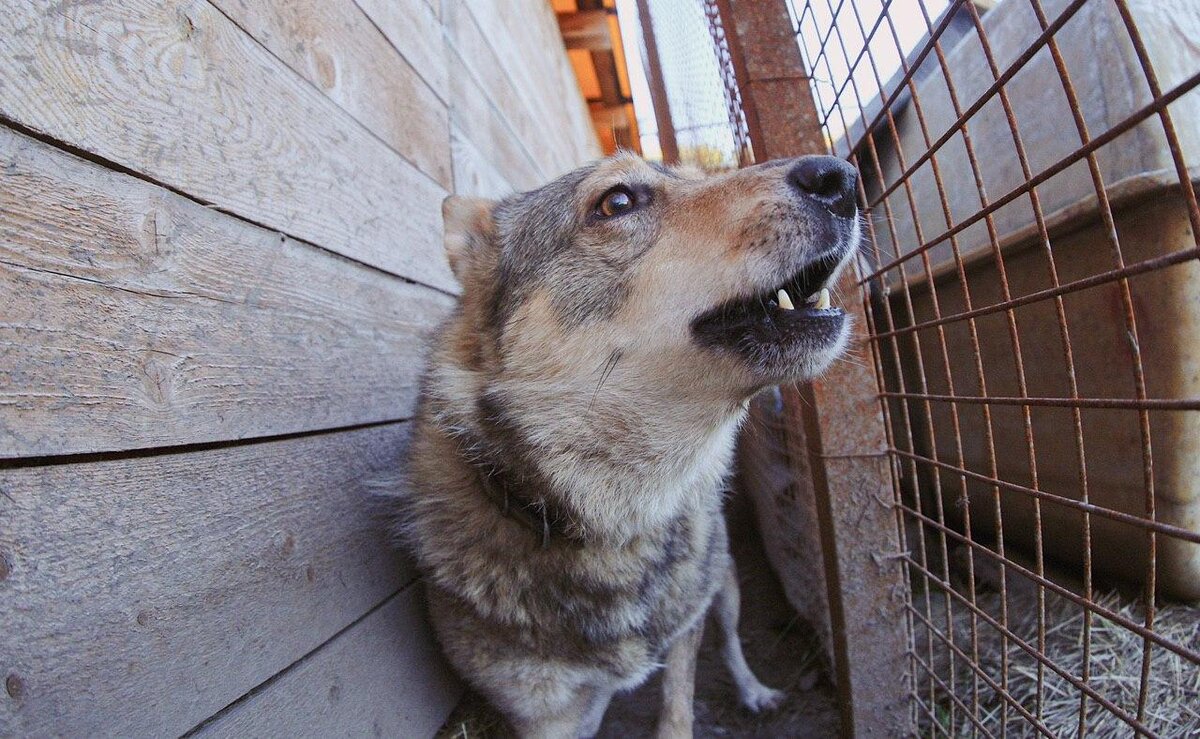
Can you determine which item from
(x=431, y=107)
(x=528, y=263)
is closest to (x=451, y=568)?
(x=528, y=263)

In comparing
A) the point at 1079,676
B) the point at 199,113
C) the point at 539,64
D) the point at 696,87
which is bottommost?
the point at 1079,676

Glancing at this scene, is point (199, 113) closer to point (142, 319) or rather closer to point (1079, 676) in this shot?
point (142, 319)

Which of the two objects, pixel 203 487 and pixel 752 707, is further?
pixel 752 707

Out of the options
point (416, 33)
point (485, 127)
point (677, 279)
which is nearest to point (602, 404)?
point (677, 279)

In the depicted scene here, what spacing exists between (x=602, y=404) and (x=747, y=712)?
1.59 m

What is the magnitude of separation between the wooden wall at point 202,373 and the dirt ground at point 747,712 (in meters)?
0.18

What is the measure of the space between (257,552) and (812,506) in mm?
1745

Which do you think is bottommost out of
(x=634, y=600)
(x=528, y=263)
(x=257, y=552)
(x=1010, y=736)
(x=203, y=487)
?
(x=1010, y=736)

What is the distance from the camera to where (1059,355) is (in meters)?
1.80

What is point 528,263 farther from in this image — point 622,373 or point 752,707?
point 752,707

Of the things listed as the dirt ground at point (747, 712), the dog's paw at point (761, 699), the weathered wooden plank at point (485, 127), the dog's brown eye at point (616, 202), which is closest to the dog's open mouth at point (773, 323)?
the dog's brown eye at point (616, 202)

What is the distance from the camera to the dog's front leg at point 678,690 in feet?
6.05

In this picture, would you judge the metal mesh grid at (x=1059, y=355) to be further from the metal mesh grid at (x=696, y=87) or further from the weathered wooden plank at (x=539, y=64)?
the weathered wooden plank at (x=539, y=64)

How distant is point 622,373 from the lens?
1472 millimetres
